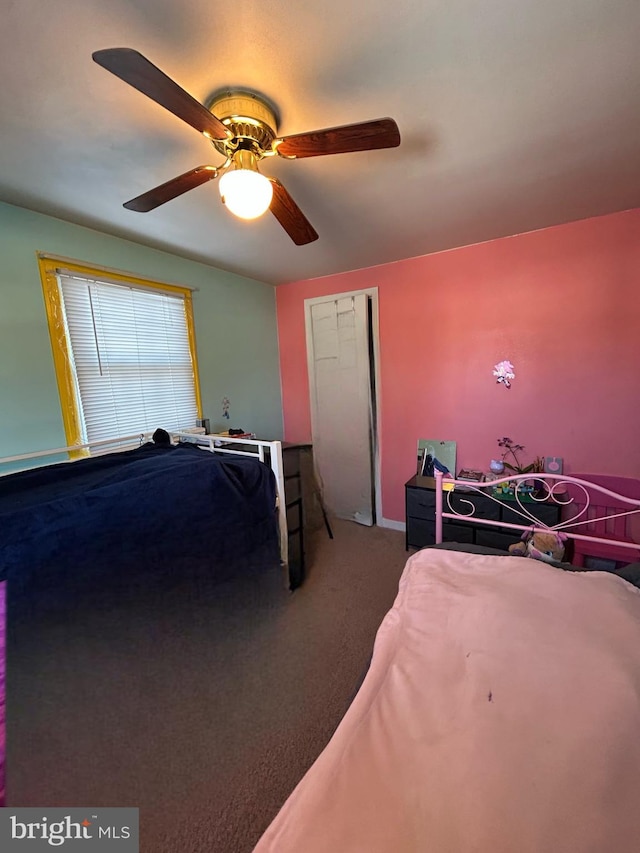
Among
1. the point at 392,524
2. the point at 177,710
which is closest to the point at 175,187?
the point at 177,710

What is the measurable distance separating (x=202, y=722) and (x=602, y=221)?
11.2 ft

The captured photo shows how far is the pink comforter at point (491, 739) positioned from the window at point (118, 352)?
2040mm

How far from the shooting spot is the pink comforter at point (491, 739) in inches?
22.9

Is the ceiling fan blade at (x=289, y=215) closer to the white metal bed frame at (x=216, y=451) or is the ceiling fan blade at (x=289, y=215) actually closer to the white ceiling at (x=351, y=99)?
the white ceiling at (x=351, y=99)

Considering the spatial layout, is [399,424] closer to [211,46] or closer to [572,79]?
[572,79]

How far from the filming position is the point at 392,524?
10.2 ft

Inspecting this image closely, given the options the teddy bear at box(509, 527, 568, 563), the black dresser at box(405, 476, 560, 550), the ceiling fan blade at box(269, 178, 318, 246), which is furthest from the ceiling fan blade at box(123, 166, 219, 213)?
the black dresser at box(405, 476, 560, 550)

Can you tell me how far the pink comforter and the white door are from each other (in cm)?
204

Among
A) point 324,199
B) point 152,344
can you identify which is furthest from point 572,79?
point 152,344

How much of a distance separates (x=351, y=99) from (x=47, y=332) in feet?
6.08

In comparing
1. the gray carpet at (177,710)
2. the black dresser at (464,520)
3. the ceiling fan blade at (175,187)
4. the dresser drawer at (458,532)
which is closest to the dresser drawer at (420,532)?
the black dresser at (464,520)

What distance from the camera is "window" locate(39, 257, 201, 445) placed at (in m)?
1.89

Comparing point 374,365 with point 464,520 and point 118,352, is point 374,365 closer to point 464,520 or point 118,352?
point 464,520

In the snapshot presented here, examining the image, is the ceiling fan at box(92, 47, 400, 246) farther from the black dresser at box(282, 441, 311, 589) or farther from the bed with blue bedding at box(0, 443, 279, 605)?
the black dresser at box(282, 441, 311, 589)
